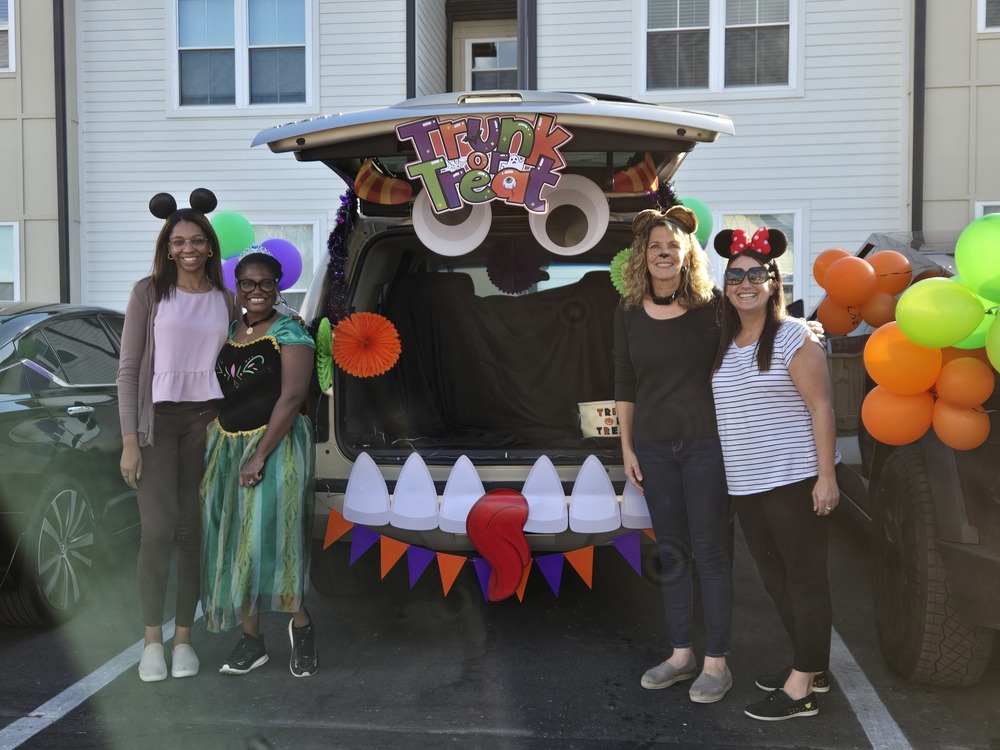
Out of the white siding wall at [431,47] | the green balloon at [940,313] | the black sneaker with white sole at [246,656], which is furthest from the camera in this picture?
the white siding wall at [431,47]

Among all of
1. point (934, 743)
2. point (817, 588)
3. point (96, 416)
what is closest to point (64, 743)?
point (96, 416)

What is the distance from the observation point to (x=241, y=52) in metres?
11.8

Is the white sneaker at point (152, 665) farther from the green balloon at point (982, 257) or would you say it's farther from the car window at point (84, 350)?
the green balloon at point (982, 257)

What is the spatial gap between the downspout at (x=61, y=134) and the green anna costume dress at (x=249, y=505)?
895 centimetres

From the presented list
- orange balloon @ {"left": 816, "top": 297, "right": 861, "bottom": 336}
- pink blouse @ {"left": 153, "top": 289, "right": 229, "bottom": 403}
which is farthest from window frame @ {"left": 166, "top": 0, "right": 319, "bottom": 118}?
orange balloon @ {"left": 816, "top": 297, "right": 861, "bottom": 336}

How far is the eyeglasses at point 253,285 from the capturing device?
12.6ft

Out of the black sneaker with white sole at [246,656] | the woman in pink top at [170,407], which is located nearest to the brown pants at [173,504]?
the woman in pink top at [170,407]

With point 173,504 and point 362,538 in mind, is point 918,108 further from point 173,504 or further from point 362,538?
point 173,504

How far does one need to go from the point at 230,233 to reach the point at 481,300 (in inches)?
54.8

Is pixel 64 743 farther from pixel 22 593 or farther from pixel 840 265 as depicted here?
pixel 840 265

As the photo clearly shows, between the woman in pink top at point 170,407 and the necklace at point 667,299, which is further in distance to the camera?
the woman in pink top at point 170,407

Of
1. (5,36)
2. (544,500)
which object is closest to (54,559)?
(544,500)

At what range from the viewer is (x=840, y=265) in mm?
3697

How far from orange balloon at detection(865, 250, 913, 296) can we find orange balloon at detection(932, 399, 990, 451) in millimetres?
821
